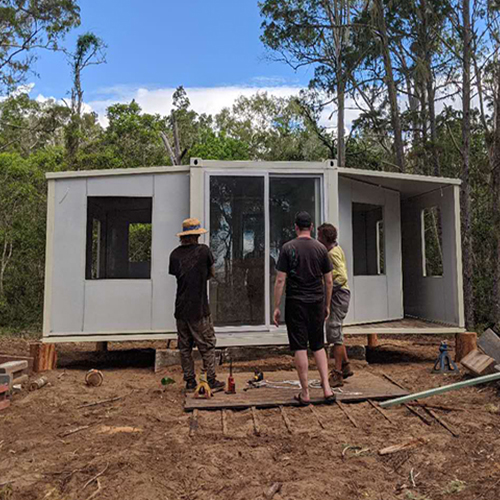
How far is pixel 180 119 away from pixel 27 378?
2204 cm

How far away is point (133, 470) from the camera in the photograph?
306 cm

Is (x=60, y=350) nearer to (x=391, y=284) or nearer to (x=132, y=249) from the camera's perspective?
(x=132, y=249)

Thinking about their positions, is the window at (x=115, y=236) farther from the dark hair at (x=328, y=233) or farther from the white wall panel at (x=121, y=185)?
the dark hair at (x=328, y=233)

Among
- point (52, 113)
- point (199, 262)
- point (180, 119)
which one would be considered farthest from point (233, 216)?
point (180, 119)

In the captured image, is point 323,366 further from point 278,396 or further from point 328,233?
point 328,233

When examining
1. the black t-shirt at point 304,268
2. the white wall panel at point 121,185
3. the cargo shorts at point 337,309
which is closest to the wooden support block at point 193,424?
the black t-shirt at point 304,268

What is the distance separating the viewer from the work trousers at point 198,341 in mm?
4984

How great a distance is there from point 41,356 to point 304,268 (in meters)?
3.86

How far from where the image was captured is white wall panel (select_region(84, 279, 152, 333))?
6.29 m

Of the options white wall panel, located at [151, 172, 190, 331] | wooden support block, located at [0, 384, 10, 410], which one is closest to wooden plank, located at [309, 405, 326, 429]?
white wall panel, located at [151, 172, 190, 331]

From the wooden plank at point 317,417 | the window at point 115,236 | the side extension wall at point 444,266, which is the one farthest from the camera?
the window at point 115,236

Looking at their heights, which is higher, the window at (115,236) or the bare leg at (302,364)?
the window at (115,236)

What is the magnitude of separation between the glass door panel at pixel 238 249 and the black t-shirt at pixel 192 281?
113cm

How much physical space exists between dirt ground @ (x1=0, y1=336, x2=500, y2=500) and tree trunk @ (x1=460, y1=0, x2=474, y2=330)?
265 inches
